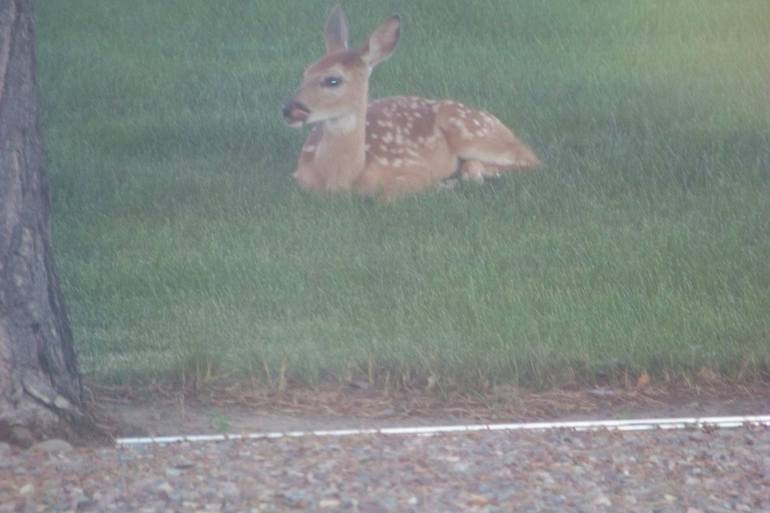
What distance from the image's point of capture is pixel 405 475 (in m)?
4.60

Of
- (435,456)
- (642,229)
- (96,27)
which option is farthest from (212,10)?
(435,456)

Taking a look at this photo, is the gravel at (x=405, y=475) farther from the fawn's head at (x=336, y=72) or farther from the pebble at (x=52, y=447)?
the fawn's head at (x=336, y=72)

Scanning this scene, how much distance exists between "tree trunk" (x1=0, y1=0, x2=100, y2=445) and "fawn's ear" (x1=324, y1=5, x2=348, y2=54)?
2.64 m

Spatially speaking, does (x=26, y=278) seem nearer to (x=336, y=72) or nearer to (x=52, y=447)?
(x=52, y=447)

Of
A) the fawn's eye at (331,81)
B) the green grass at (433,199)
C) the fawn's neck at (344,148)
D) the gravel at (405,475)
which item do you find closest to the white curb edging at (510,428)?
the gravel at (405,475)

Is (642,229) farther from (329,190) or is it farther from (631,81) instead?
(329,190)

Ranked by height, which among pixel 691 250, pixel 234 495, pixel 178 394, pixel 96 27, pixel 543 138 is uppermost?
pixel 96 27

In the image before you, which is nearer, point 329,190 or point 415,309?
point 415,309

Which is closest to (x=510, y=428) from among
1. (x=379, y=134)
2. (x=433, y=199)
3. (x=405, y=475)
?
(x=405, y=475)

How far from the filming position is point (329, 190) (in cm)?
755

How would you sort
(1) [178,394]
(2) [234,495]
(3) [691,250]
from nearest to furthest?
(2) [234,495] → (1) [178,394] → (3) [691,250]

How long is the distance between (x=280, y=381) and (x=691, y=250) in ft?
7.00

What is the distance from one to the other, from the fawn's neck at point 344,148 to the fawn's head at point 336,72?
140 mm

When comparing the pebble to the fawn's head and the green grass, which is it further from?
the fawn's head
